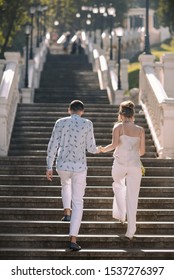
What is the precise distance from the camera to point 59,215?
15.6 m

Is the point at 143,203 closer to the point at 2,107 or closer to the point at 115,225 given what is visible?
the point at 115,225

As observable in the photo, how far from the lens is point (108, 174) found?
17.5 meters

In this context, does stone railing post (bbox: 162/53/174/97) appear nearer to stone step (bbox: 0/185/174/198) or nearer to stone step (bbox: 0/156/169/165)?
stone step (bbox: 0/156/169/165)

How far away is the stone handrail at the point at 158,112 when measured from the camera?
63.3 feet

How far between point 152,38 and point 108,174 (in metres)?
87.7

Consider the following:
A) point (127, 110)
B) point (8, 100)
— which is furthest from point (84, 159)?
point (8, 100)

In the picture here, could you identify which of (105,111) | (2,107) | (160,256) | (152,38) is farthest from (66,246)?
(152,38)

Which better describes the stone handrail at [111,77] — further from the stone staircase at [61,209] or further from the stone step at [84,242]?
the stone step at [84,242]

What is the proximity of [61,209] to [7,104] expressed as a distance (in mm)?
4143

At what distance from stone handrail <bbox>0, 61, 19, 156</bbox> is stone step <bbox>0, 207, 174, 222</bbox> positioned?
12.2 ft

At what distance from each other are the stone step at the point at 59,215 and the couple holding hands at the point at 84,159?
1.49 ft

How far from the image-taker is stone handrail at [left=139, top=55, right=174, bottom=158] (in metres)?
19.3

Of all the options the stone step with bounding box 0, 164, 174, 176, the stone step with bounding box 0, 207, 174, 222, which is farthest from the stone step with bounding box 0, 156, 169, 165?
the stone step with bounding box 0, 207, 174, 222

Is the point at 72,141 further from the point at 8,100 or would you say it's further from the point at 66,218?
the point at 8,100
